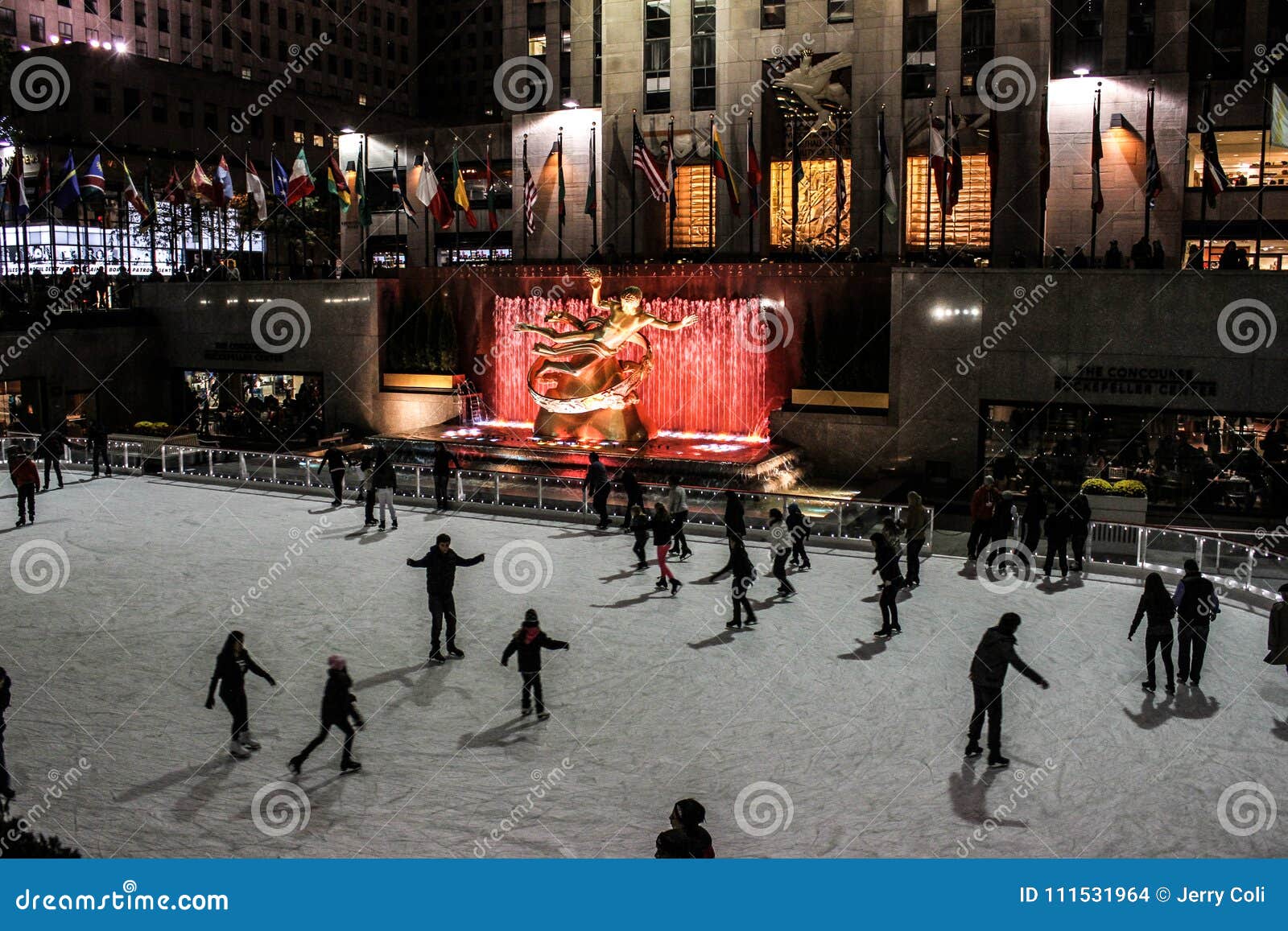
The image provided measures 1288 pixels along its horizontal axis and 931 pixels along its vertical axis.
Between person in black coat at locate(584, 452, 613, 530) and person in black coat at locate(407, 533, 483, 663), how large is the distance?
7.52 metres

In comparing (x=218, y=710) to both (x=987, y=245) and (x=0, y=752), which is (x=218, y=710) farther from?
(x=987, y=245)

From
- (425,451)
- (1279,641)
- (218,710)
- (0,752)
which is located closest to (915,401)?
(425,451)

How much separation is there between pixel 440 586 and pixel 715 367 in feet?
61.6

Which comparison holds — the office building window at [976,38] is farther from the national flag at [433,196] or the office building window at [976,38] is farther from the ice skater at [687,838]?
the ice skater at [687,838]

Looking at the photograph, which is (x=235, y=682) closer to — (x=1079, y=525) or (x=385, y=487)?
(x=385, y=487)

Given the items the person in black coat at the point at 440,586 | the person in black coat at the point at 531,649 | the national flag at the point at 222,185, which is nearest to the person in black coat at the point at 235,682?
the person in black coat at the point at 531,649

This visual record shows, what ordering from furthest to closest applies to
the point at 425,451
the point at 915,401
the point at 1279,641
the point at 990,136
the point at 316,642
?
the point at 990,136 < the point at 425,451 < the point at 915,401 < the point at 316,642 < the point at 1279,641

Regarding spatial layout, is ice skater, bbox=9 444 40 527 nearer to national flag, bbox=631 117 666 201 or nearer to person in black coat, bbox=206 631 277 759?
person in black coat, bbox=206 631 277 759

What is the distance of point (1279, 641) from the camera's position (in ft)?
40.8

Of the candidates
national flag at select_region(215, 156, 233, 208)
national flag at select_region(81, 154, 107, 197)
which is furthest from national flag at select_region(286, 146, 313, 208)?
national flag at select_region(81, 154, 107, 197)

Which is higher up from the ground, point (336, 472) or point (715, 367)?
point (715, 367)

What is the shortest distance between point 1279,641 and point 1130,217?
87.4 feet

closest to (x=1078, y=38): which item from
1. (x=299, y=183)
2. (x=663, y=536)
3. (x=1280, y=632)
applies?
(x=299, y=183)

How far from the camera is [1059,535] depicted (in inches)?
704
